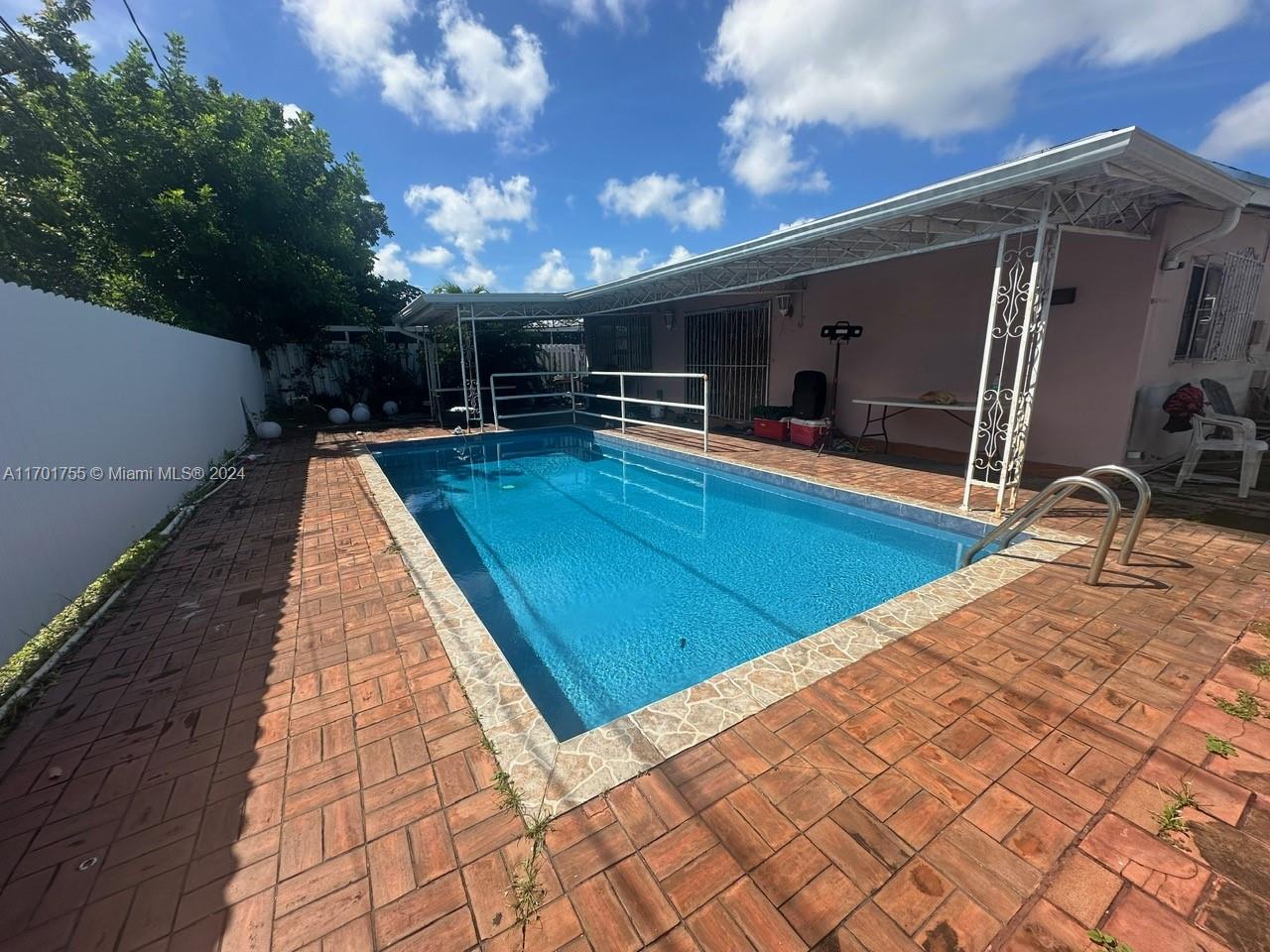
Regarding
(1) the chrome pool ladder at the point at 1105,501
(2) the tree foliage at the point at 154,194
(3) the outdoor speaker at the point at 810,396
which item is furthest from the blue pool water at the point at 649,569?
(2) the tree foliage at the point at 154,194

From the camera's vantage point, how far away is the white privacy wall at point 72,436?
253 cm

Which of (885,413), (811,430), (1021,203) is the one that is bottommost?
(811,430)

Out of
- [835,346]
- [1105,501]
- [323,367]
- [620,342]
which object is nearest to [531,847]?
[1105,501]

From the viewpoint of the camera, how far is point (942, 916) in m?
1.20

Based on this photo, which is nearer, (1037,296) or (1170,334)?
(1037,296)

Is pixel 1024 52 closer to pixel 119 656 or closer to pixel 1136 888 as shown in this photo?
pixel 1136 888

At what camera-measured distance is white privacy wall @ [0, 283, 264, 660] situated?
2.53 metres

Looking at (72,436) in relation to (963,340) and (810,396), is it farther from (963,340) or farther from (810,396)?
(963,340)

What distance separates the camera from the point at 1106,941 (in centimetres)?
113

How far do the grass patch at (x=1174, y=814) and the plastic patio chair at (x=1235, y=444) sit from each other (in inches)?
176

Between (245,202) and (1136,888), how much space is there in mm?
13972

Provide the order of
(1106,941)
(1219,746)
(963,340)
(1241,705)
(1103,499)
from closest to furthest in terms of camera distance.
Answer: (1106,941), (1219,746), (1241,705), (1103,499), (963,340)

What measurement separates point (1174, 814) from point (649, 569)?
10.3 feet

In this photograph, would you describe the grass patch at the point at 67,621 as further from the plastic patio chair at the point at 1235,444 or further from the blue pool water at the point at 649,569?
the plastic patio chair at the point at 1235,444
